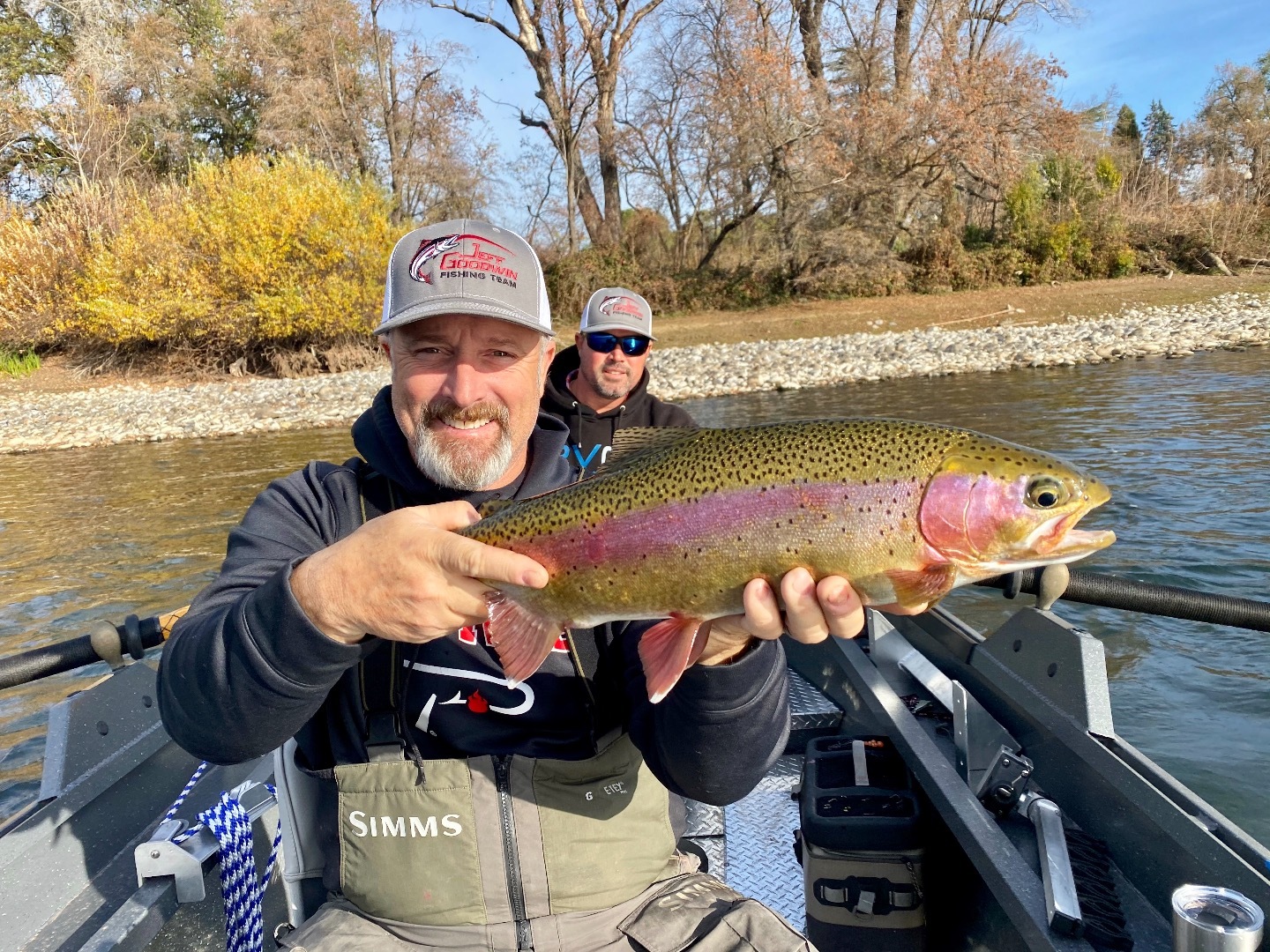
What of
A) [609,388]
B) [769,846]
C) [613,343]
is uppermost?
[613,343]

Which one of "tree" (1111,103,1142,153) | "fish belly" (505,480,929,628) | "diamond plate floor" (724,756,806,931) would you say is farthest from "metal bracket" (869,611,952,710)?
"tree" (1111,103,1142,153)

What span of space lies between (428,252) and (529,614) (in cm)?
115

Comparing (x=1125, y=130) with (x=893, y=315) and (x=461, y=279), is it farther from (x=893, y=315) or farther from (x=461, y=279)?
(x=461, y=279)

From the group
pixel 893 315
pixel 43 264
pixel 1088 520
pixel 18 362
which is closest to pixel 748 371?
pixel 893 315

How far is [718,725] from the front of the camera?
2.27 metres

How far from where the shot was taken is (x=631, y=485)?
226cm

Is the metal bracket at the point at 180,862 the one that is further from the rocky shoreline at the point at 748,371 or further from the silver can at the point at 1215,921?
the rocky shoreline at the point at 748,371

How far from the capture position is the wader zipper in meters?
2.29

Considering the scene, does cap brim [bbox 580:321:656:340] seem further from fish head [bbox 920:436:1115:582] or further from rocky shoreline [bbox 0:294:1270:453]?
rocky shoreline [bbox 0:294:1270:453]

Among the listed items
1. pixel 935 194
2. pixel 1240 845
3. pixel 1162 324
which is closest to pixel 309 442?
pixel 1240 845

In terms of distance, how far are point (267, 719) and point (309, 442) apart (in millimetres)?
17782

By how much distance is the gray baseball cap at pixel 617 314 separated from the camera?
6.73 m

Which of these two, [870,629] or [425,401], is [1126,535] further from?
[425,401]

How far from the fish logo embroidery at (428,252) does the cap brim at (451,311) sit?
3.9 inches
